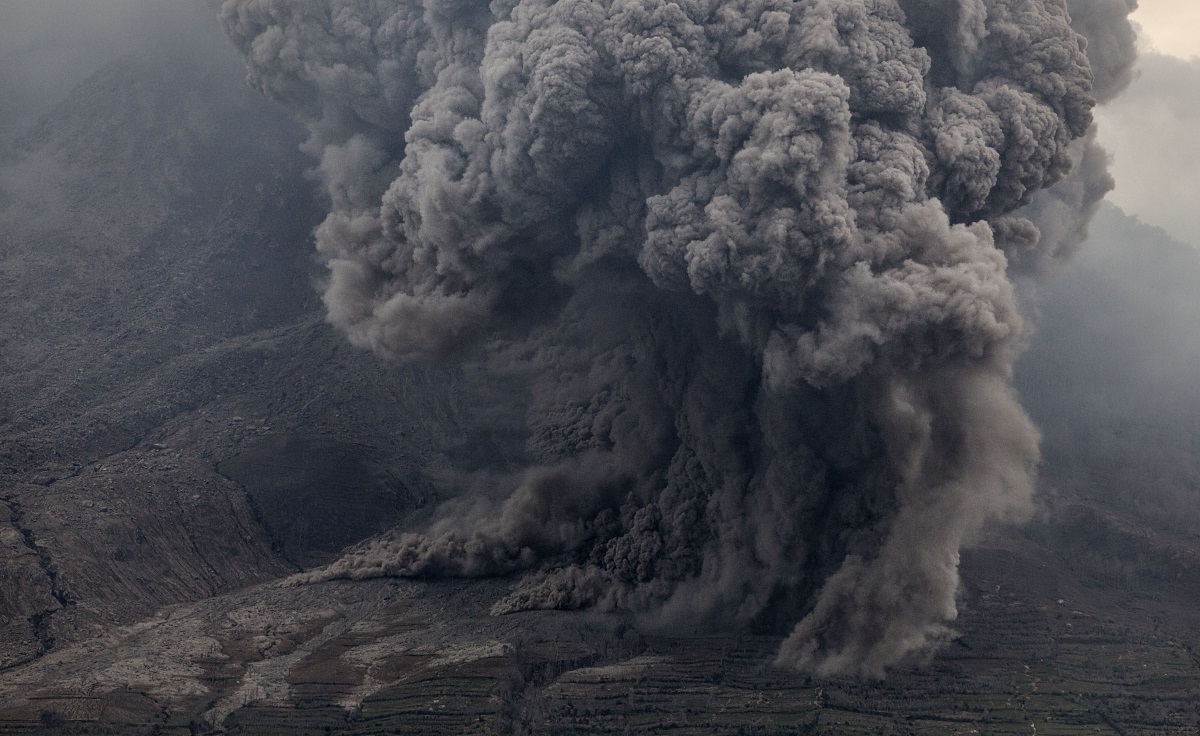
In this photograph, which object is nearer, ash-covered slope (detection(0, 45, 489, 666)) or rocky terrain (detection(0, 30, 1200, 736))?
rocky terrain (detection(0, 30, 1200, 736))

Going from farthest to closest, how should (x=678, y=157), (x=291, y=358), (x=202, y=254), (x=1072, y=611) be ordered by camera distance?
(x=202, y=254)
(x=291, y=358)
(x=1072, y=611)
(x=678, y=157)

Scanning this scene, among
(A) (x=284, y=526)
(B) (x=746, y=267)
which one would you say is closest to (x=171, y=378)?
(A) (x=284, y=526)

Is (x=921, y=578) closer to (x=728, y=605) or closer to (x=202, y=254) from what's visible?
(x=728, y=605)

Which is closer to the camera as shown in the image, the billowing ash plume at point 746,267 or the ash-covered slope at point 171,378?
the billowing ash plume at point 746,267

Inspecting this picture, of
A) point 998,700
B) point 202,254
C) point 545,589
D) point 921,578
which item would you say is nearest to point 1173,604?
point 998,700
